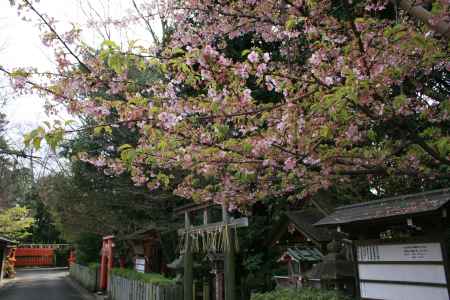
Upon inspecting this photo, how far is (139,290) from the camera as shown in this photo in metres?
11.5

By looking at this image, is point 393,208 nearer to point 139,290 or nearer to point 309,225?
point 309,225

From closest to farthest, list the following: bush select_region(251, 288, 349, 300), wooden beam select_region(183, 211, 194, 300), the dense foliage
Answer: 1. bush select_region(251, 288, 349, 300)
2. wooden beam select_region(183, 211, 194, 300)
3. the dense foliage

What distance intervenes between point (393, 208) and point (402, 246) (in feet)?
1.74

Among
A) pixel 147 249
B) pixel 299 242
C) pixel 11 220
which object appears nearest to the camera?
pixel 299 242

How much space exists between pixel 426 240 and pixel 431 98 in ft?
8.35

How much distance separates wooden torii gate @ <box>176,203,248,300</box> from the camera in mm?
8688

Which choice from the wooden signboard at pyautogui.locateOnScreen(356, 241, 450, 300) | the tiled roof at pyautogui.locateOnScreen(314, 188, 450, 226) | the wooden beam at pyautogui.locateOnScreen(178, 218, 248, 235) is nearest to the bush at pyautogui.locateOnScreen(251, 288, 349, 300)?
the wooden signboard at pyautogui.locateOnScreen(356, 241, 450, 300)

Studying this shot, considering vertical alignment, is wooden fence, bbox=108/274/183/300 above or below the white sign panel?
below

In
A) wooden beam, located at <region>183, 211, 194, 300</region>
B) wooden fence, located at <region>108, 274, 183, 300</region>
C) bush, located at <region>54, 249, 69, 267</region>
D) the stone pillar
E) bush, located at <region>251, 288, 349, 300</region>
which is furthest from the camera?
bush, located at <region>54, 249, 69, 267</region>

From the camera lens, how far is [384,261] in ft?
18.2

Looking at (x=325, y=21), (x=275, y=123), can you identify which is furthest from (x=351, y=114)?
(x=325, y=21)

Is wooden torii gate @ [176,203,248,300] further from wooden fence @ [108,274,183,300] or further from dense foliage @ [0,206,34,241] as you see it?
dense foliage @ [0,206,34,241]

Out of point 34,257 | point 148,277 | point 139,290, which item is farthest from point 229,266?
point 34,257

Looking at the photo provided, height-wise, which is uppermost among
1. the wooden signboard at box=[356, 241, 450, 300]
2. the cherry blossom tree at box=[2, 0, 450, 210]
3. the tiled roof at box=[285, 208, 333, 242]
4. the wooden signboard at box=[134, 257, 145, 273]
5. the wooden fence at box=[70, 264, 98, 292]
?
the cherry blossom tree at box=[2, 0, 450, 210]
